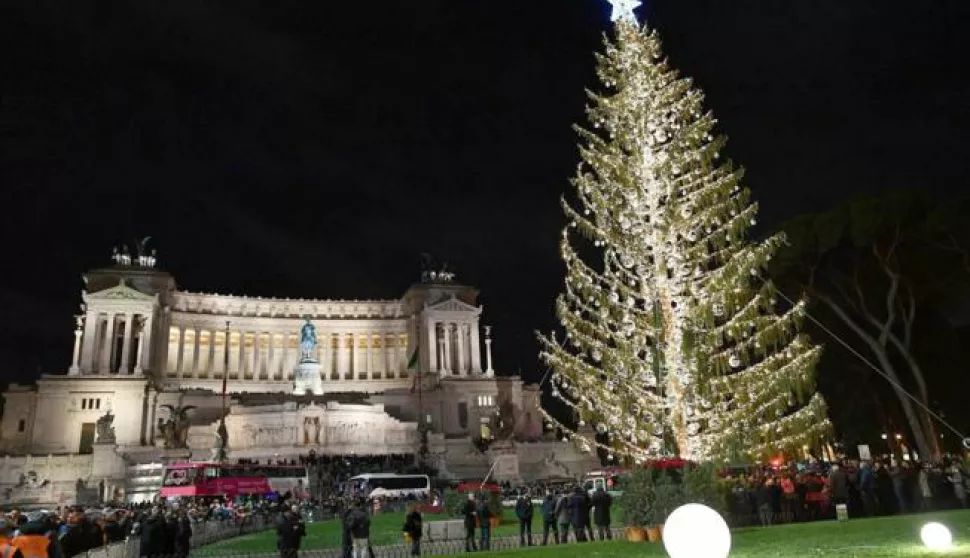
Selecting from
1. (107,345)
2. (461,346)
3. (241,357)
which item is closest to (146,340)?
(107,345)

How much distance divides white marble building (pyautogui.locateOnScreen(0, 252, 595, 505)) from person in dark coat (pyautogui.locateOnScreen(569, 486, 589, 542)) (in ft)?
114

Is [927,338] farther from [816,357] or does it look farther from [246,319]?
[246,319]

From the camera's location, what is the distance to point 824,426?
752 inches

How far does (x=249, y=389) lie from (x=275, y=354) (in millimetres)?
6105

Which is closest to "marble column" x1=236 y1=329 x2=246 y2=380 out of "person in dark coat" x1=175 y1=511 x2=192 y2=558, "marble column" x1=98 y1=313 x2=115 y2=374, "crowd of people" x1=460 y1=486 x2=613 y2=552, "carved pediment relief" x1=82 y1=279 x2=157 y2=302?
"carved pediment relief" x1=82 y1=279 x2=157 y2=302

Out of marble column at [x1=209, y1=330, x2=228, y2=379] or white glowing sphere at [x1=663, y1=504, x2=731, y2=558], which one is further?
marble column at [x1=209, y1=330, x2=228, y2=379]

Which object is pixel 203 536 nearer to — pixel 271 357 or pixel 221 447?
pixel 221 447

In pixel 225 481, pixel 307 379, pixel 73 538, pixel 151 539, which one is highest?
pixel 307 379

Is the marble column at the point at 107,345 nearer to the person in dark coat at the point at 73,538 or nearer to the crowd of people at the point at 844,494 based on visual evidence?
the person in dark coat at the point at 73,538

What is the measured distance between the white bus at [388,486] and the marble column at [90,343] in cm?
4265

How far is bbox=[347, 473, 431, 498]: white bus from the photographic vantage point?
39812mm

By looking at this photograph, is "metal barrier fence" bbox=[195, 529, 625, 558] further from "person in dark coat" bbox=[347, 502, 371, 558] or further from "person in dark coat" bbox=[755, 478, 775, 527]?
"person in dark coat" bbox=[755, 478, 775, 527]

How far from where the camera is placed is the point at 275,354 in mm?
86688

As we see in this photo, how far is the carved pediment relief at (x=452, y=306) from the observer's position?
8381 cm
